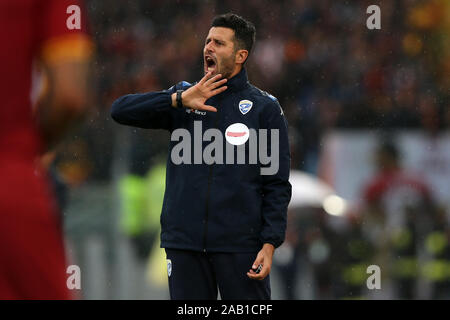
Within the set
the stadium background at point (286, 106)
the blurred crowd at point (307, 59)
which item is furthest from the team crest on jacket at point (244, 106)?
A: the blurred crowd at point (307, 59)

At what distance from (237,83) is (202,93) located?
294mm

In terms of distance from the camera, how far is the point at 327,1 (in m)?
14.2

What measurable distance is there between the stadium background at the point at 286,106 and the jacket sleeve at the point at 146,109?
405 centimetres

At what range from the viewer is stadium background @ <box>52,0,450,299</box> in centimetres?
924

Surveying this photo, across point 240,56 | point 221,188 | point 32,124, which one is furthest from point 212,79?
point 32,124

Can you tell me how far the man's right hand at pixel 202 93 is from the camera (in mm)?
4434

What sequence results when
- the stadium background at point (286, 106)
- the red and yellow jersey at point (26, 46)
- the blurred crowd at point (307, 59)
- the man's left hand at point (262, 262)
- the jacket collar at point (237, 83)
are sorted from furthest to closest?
1. the blurred crowd at point (307, 59)
2. the stadium background at point (286, 106)
3. the jacket collar at point (237, 83)
4. the man's left hand at point (262, 262)
5. the red and yellow jersey at point (26, 46)

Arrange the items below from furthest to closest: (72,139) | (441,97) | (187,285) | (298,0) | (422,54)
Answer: (298,0) → (422,54) → (441,97) → (72,139) → (187,285)

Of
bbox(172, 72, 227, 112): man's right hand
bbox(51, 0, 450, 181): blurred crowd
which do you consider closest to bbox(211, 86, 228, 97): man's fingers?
bbox(172, 72, 227, 112): man's right hand

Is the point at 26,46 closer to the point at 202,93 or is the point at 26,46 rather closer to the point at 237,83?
the point at 202,93

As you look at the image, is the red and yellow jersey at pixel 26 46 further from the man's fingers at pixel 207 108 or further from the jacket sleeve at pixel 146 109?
the jacket sleeve at pixel 146 109
